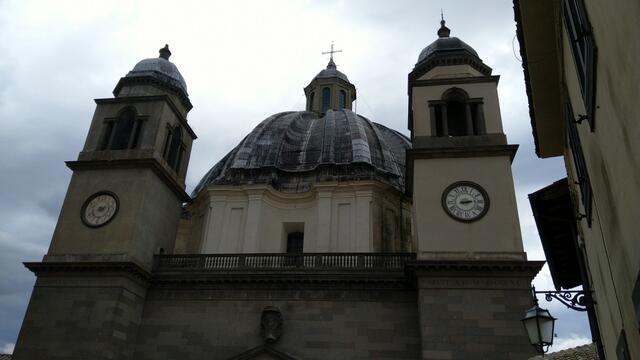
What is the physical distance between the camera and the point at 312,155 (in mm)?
28859

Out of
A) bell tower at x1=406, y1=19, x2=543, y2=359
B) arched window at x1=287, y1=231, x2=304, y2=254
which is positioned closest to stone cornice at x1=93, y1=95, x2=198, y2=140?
arched window at x1=287, y1=231, x2=304, y2=254

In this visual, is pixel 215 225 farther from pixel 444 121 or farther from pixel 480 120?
pixel 480 120

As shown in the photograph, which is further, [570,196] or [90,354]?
[90,354]

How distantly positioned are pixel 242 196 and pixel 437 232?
1096 cm

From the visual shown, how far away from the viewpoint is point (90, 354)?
18000 millimetres

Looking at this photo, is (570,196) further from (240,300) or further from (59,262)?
(59,262)

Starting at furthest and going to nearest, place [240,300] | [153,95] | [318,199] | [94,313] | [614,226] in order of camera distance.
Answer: [318,199]
[153,95]
[240,300]
[94,313]
[614,226]

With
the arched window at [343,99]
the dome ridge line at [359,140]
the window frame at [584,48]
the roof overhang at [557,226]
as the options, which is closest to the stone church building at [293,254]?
the dome ridge line at [359,140]

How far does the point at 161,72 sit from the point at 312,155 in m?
8.77

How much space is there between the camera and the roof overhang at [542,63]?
8.05m

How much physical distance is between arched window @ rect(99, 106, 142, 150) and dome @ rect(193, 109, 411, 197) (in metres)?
5.41

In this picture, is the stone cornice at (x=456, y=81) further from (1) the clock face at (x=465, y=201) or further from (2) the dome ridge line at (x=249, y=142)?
(2) the dome ridge line at (x=249, y=142)

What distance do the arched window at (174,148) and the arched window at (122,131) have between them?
5.08ft

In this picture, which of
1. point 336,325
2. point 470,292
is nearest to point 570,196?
point 470,292
